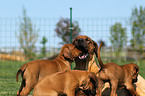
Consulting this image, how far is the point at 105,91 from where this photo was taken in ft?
18.4

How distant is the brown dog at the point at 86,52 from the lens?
17.7 ft

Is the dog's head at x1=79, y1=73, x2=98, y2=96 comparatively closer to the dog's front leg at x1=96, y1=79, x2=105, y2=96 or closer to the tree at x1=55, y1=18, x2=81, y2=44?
the dog's front leg at x1=96, y1=79, x2=105, y2=96

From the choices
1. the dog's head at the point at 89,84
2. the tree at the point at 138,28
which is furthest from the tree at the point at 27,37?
the dog's head at the point at 89,84

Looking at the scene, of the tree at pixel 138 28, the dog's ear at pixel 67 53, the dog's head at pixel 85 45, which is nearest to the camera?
the dog's ear at pixel 67 53

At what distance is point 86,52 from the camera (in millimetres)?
5496

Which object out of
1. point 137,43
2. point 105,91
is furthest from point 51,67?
point 137,43

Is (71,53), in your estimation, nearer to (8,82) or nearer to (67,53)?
(67,53)

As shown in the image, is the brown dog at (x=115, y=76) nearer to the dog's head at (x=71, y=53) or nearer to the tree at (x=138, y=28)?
the dog's head at (x=71, y=53)

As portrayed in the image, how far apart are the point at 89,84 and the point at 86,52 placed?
1.35 meters

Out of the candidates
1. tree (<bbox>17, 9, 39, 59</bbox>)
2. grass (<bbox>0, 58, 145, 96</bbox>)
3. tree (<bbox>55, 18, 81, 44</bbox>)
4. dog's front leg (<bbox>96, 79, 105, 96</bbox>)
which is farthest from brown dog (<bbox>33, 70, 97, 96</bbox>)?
tree (<bbox>17, 9, 39, 59</bbox>)

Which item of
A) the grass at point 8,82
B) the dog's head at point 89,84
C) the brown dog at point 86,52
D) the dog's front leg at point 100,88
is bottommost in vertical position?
the grass at point 8,82

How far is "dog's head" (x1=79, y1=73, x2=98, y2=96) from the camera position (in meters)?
4.19

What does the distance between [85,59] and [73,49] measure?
0.45 m

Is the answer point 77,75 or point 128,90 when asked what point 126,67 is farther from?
point 77,75
